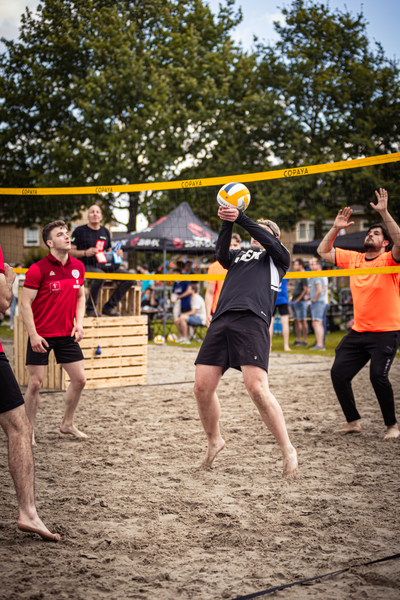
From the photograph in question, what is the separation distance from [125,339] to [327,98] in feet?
65.5

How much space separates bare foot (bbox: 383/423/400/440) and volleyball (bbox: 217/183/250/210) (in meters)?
2.50

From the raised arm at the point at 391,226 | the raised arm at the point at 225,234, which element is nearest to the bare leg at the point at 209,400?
the raised arm at the point at 225,234

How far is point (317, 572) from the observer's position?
2.52 meters

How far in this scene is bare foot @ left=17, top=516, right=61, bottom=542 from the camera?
2.84 metres

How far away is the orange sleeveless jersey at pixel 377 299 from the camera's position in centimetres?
509

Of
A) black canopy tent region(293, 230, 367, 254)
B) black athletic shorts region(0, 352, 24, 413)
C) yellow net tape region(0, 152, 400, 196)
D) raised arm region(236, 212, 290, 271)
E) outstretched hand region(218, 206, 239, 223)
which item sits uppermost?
yellow net tape region(0, 152, 400, 196)

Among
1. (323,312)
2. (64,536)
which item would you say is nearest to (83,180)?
(323,312)

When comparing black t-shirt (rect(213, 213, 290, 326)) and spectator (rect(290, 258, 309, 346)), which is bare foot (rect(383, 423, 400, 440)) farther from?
spectator (rect(290, 258, 309, 346))

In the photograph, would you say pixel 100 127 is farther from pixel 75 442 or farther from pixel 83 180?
pixel 75 442

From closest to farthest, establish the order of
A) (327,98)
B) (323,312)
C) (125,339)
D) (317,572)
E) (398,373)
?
1. (317,572)
2. (125,339)
3. (398,373)
4. (323,312)
5. (327,98)

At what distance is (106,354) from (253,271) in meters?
4.41

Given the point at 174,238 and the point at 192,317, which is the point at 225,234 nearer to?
the point at 192,317

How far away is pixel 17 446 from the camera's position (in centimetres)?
288

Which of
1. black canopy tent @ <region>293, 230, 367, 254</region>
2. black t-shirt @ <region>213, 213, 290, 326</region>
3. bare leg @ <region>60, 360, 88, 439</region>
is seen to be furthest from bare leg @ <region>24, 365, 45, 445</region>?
black canopy tent @ <region>293, 230, 367, 254</region>
